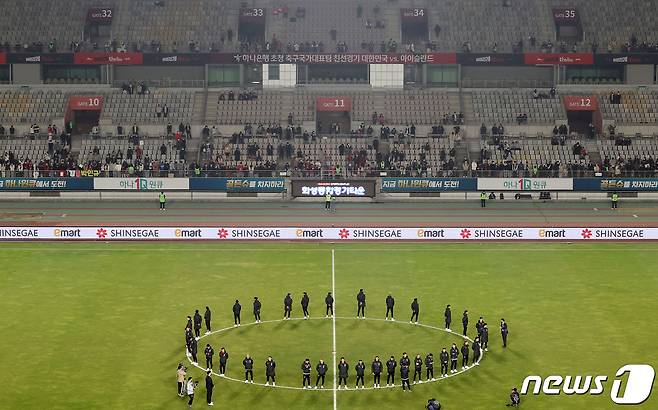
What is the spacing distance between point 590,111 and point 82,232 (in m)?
51.8

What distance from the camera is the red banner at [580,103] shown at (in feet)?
307

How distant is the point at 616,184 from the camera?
80750mm

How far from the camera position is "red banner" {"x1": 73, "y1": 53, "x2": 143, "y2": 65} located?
95375mm

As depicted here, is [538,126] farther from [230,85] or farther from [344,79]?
[230,85]

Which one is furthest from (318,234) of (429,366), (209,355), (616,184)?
Answer: (616,184)

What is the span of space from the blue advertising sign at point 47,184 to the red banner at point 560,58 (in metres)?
42.9

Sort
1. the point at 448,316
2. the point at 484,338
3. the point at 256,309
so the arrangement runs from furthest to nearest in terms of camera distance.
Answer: the point at 256,309 → the point at 448,316 → the point at 484,338

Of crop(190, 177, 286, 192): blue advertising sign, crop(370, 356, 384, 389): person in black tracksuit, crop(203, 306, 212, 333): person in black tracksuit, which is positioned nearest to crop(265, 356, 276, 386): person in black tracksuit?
crop(370, 356, 384, 389): person in black tracksuit

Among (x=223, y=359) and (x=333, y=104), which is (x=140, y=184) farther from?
(x=223, y=359)

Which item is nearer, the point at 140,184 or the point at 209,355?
A: the point at 209,355

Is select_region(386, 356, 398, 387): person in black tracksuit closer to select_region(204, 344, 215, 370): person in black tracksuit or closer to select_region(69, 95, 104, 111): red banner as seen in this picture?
select_region(204, 344, 215, 370): person in black tracksuit

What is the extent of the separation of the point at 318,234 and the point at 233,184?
1880 cm

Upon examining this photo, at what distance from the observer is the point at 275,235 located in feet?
210

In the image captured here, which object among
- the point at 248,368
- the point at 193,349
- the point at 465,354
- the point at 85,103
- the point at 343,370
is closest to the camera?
the point at 343,370
